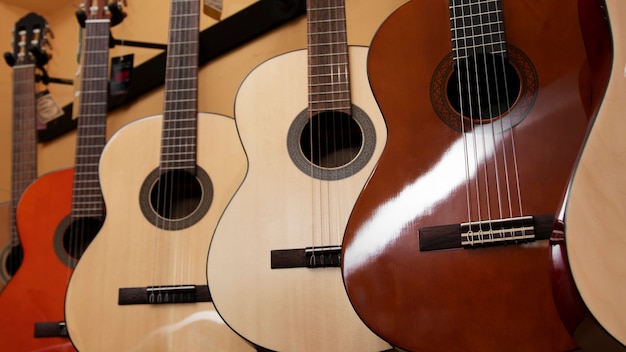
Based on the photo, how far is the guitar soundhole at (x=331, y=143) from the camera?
4.86ft

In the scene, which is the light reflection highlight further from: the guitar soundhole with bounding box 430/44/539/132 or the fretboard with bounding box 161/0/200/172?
the fretboard with bounding box 161/0/200/172

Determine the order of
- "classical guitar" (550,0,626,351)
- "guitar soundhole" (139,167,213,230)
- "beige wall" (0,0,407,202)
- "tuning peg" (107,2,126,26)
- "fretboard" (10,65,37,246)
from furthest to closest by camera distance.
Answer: "fretboard" (10,65,37,246) → "tuning peg" (107,2,126,26) → "beige wall" (0,0,407,202) → "guitar soundhole" (139,167,213,230) → "classical guitar" (550,0,626,351)

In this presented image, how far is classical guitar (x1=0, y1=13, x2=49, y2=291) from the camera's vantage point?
89.0 inches

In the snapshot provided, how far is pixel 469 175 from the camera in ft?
3.86

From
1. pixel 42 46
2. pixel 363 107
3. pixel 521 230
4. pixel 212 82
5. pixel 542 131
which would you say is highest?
pixel 42 46

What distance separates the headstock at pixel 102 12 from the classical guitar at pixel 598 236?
1775 mm

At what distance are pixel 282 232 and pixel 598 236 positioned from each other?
77 cm

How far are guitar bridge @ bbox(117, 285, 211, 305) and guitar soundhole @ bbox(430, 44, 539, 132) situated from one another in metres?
0.77

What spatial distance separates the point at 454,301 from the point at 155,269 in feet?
2.88

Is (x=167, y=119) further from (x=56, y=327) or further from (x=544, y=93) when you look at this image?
(x=544, y=93)

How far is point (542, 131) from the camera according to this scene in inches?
45.9

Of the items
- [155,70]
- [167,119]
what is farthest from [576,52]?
[155,70]

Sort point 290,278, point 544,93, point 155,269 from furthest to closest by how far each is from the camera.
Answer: point 155,269 → point 290,278 → point 544,93

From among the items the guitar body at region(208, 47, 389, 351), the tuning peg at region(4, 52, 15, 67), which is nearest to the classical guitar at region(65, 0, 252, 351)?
the guitar body at region(208, 47, 389, 351)
